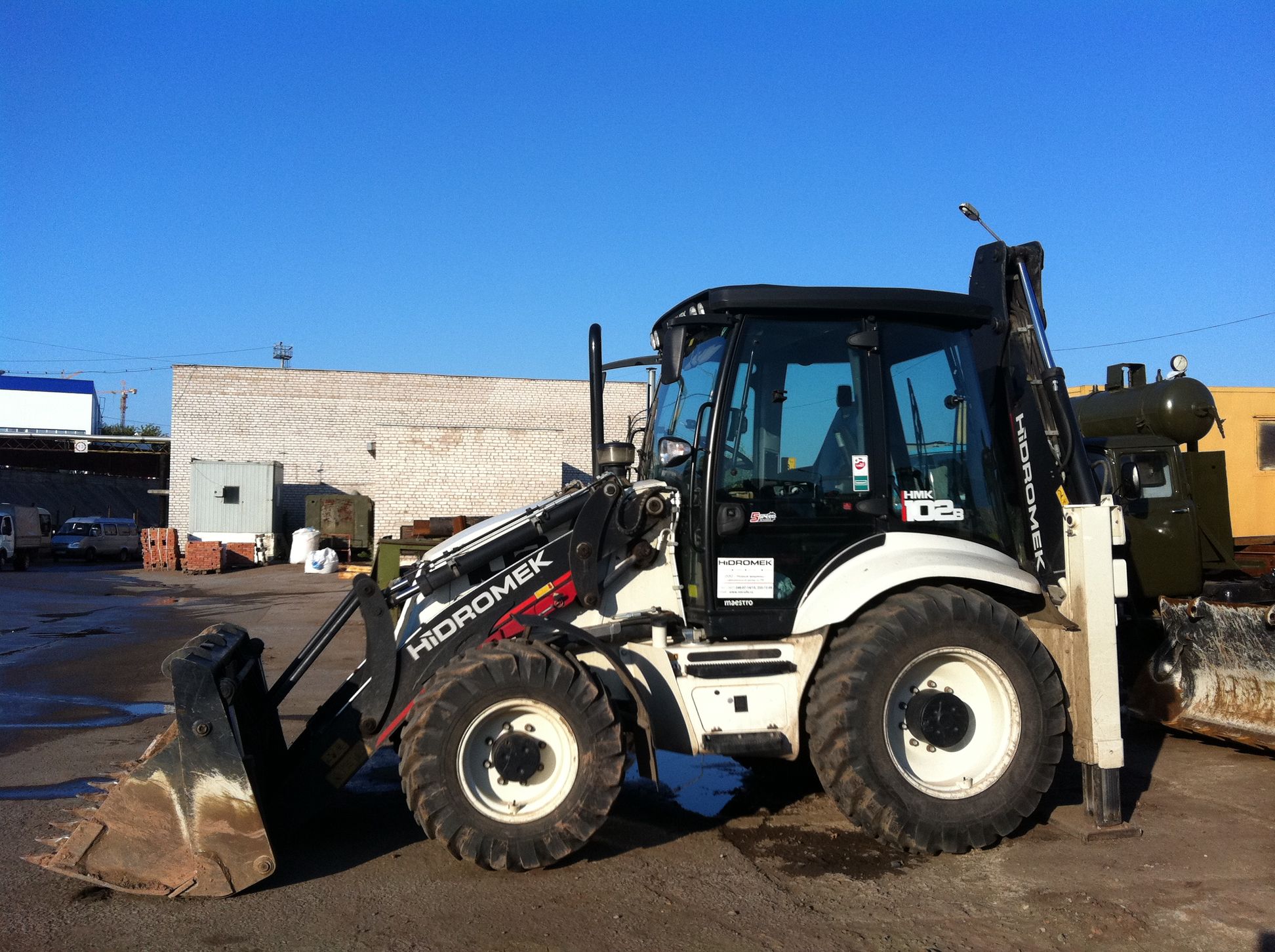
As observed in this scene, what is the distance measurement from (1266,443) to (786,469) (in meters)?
11.3

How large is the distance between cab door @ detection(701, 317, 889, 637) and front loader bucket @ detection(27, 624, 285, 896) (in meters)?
2.33

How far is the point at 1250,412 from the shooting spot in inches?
514

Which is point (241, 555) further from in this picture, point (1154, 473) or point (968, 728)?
point (968, 728)

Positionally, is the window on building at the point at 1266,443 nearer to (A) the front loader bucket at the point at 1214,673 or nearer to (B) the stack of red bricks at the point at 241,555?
(A) the front loader bucket at the point at 1214,673

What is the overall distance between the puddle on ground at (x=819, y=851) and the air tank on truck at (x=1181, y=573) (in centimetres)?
257

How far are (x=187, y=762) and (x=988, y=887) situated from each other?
3.55 m

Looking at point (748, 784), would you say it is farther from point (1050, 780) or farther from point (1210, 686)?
point (1210, 686)

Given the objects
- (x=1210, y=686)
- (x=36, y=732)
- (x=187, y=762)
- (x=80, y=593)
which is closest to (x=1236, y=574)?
(x=1210, y=686)

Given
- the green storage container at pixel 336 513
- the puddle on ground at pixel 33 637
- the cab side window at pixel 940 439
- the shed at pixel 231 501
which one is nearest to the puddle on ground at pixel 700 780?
the cab side window at pixel 940 439

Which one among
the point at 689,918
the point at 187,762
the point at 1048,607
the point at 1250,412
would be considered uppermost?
the point at 1250,412

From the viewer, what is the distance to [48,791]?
18.9 ft

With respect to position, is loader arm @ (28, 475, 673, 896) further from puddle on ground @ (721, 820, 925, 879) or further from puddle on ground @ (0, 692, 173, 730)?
puddle on ground @ (0, 692, 173, 730)

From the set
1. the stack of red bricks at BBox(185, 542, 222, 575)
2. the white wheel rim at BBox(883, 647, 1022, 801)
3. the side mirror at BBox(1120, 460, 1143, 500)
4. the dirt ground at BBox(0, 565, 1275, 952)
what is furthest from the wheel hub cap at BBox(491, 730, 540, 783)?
the stack of red bricks at BBox(185, 542, 222, 575)

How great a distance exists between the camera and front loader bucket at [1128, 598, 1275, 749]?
621 cm
